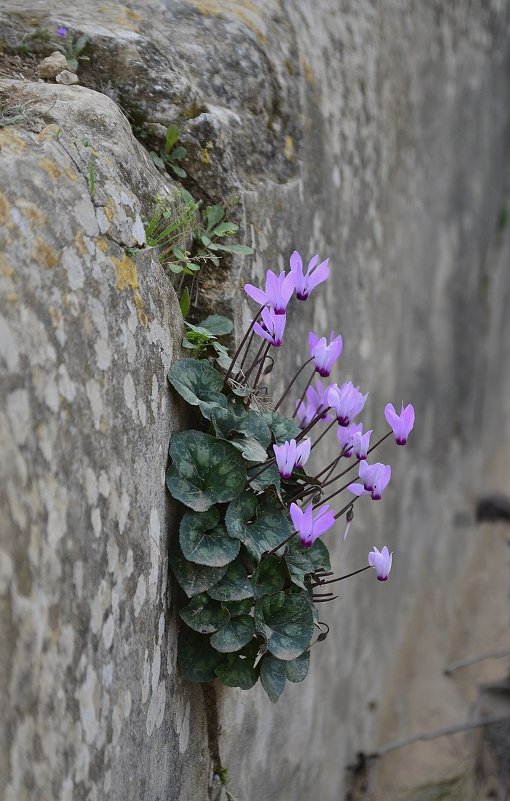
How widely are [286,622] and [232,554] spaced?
0.51 feet

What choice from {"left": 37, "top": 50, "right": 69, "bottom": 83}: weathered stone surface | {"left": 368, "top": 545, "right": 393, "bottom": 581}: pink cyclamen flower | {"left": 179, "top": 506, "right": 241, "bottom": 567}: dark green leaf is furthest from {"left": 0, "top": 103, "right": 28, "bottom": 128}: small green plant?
{"left": 368, "top": 545, "right": 393, "bottom": 581}: pink cyclamen flower

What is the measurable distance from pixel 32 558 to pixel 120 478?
202 mm

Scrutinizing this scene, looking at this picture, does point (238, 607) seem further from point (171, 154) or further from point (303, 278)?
point (171, 154)

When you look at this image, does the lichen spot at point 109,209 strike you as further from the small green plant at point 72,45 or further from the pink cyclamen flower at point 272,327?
the small green plant at point 72,45

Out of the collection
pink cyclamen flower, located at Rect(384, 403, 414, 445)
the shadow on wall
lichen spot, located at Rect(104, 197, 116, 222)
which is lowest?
the shadow on wall

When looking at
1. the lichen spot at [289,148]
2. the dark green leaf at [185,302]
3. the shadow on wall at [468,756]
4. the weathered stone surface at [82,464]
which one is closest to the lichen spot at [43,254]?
the weathered stone surface at [82,464]

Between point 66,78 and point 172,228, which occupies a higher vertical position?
point 66,78

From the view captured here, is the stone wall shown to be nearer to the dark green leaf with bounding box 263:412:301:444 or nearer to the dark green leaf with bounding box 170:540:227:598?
the dark green leaf with bounding box 170:540:227:598

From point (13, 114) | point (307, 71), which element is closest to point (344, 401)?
point (13, 114)

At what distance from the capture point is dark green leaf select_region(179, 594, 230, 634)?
127 centimetres

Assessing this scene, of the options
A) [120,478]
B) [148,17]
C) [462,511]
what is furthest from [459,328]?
[120,478]

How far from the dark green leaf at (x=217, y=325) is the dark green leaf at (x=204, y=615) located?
426mm

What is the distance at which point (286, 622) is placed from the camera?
4.34 feet

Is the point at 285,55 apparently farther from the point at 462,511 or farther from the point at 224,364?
the point at 462,511
